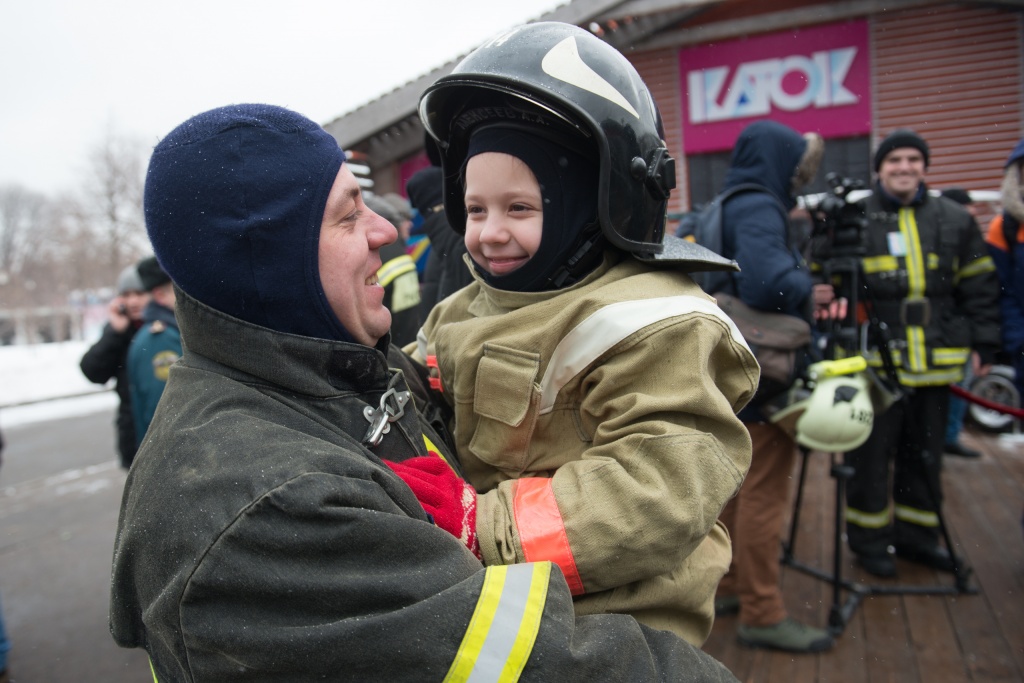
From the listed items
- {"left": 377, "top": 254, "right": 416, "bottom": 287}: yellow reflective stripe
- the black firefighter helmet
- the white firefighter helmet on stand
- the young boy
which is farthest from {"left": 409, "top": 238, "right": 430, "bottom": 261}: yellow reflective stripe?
the black firefighter helmet

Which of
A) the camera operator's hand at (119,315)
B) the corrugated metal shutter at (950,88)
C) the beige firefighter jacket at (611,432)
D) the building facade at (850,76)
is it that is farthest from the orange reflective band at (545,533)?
the corrugated metal shutter at (950,88)

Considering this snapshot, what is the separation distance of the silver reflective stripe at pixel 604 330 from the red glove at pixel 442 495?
0.26m

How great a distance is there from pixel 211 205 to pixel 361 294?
0.99 feet

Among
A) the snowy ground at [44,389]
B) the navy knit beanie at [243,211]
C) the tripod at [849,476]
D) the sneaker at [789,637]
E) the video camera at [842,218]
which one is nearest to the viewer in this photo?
the navy knit beanie at [243,211]

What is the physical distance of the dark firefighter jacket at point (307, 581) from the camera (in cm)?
90

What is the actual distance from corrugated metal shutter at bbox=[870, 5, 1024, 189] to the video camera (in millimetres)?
5405

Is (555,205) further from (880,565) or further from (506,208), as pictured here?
(880,565)

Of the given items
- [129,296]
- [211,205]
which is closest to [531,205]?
[211,205]

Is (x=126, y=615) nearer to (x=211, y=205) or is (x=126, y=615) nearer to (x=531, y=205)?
(x=211, y=205)

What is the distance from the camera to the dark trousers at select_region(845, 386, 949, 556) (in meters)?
3.99

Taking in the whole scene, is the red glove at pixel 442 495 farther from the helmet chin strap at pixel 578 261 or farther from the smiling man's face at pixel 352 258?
the helmet chin strap at pixel 578 261

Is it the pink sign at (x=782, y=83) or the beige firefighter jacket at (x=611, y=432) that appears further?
the pink sign at (x=782, y=83)

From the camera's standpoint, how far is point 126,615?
1095mm

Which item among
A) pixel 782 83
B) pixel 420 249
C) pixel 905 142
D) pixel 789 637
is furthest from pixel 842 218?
pixel 782 83
